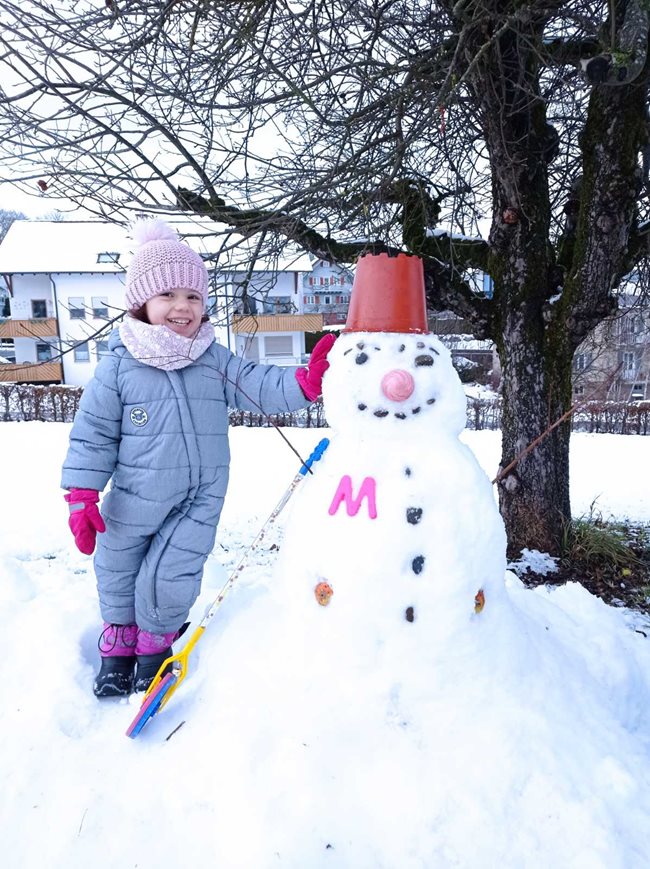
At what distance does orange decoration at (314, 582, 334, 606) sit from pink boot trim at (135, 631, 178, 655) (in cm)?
71

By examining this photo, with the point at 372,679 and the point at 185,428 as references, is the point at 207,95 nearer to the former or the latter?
the point at 185,428

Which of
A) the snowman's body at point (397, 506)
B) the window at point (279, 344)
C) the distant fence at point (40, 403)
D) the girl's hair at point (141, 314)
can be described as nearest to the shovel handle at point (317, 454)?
the snowman's body at point (397, 506)

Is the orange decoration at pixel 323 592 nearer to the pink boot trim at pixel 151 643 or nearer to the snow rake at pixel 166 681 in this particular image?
the snow rake at pixel 166 681

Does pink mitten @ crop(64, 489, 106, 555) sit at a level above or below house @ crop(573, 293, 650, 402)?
below

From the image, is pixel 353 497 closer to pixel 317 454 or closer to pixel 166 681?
pixel 317 454

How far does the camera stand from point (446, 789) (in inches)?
61.2

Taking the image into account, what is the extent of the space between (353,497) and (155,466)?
0.76 metres

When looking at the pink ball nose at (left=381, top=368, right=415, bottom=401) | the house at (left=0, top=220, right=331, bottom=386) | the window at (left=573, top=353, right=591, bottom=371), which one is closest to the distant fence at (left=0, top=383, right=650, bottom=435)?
the window at (left=573, top=353, right=591, bottom=371)

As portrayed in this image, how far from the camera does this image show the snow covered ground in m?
1.47

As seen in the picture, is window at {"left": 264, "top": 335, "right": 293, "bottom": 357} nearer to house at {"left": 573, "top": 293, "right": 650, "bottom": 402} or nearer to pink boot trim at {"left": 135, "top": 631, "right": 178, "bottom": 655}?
house at {"left": 573, "top": 293, "right": 650, "bottom": 402}

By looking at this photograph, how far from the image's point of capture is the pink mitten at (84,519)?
1959 mm

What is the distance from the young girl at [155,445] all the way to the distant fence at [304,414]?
8.78 metres

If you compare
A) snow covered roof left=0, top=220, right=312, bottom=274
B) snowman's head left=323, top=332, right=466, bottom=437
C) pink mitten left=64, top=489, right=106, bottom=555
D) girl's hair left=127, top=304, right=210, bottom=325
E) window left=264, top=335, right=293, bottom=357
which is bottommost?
pink mitten left=64, top=489, right=106, bottom=555

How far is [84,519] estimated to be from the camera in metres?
1.97
